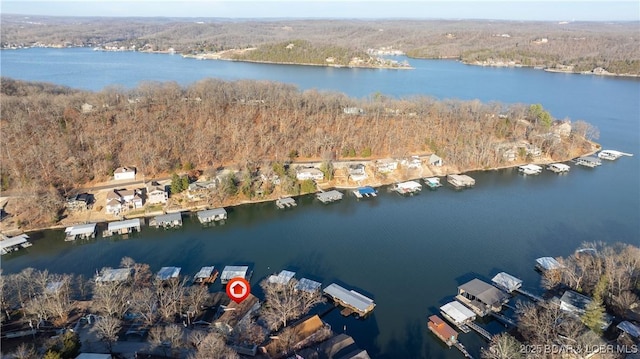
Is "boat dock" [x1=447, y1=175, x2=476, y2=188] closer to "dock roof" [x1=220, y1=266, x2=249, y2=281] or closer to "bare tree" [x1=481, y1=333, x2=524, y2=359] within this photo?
"bare tree" [x1=481, y1=333, x2=524, y2=359]

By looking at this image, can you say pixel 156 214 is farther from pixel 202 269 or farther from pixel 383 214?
pixel 383 214

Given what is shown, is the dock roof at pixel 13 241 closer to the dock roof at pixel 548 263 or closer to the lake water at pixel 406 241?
the lake water at pixel 406 241

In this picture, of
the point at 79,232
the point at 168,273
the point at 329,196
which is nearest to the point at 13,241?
the point at 79,232

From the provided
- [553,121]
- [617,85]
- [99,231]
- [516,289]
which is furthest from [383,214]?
[617,85]

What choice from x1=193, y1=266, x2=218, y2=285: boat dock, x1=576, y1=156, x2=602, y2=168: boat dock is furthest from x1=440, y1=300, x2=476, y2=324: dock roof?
x1=576, y1=156, x2=602, y2=168: boat dock

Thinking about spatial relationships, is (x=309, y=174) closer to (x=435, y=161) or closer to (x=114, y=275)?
(x=435, y=161)

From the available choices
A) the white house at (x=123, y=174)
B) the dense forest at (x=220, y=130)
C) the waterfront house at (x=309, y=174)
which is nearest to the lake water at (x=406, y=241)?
the waterfront house at (x=309, y=174)

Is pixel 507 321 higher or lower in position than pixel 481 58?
lower
